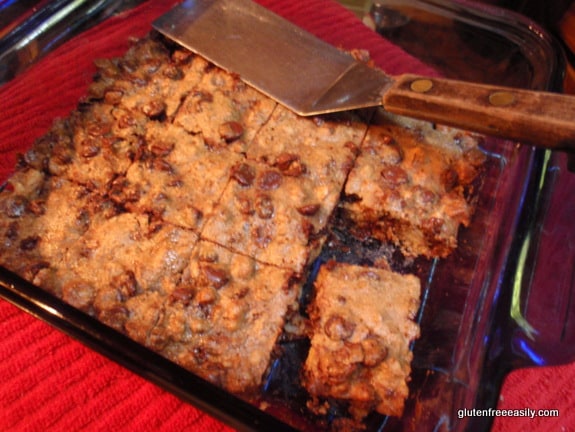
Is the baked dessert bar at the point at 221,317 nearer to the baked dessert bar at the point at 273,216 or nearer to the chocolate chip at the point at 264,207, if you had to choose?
the baked dessert bar at the point at 273,216

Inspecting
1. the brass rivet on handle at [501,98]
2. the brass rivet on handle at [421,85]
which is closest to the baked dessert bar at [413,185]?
the brass rivet on handle at [421,85]

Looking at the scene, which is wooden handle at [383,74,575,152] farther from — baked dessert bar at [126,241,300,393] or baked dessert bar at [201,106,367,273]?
baked dessert bar at [126,241,300,393]

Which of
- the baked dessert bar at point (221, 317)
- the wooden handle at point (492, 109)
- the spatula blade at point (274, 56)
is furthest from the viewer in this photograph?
the spatula blade at point (274, 56)

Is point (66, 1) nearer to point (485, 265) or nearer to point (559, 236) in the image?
point (485, 265)

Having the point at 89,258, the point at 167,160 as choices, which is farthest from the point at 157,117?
the point at 89,258

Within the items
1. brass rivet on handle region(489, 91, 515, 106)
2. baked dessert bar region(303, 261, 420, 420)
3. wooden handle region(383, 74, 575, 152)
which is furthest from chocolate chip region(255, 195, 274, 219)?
brass rivet on handle region(489, 91, 515, 106)

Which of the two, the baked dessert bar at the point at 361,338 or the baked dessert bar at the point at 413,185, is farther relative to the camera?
the baked dessert bar at the point at 413,185

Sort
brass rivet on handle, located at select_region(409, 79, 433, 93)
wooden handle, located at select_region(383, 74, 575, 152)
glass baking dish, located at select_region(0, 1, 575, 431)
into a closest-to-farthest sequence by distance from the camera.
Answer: glass baking dish, located at select_region(0, 1, 575, 431), wooden handle, located at select_region(383, 74, 575, 152), brass rivet on handle, located at select_region(409, 79, 433, 93)

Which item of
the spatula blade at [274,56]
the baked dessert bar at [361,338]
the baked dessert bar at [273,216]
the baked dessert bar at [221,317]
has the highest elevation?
the spatula blade at [274,56]
